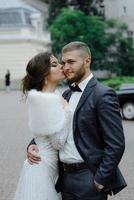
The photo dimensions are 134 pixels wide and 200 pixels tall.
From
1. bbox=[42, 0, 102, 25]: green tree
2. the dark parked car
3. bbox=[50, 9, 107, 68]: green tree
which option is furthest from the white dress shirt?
bbox=[42, 0, 102, 25]: green tree

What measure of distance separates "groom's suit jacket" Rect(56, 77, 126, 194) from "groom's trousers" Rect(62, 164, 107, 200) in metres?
0.07

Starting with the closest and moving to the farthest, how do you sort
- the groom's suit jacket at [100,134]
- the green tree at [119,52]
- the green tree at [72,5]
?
1. the groom's suit jacket at [100,134]
2. the green tree at [119,52]
3. the green tree at [72,5]

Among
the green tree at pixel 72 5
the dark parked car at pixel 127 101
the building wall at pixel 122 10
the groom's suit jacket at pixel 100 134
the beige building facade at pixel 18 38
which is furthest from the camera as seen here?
the building wall at pixel 122 10

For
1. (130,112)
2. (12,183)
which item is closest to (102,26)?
(130,112)

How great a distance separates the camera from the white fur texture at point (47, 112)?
5.24 metres

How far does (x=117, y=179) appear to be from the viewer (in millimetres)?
5188

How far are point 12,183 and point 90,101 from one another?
5.58m

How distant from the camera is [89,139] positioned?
515 centimetres

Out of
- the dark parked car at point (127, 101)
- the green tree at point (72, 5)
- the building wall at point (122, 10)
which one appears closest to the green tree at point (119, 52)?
the green tree at point (72, 5)

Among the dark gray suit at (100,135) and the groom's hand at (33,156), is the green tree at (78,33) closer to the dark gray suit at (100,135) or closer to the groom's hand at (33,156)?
the groom's hand at (33,156)

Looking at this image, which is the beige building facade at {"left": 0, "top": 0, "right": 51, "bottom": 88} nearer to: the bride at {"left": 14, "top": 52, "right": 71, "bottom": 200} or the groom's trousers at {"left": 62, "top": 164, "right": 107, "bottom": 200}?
the bride at {"left": 14, "top": 52, "right": 71, "bottom": 200}

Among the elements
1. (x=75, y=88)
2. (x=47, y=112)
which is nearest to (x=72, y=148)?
(x=47, y=112)

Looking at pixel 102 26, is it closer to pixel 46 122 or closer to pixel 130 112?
pixel 130 112

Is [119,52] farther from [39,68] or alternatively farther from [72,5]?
[39,68]
